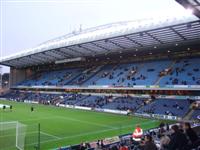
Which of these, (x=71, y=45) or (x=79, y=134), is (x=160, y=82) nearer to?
(x=71, y=45)

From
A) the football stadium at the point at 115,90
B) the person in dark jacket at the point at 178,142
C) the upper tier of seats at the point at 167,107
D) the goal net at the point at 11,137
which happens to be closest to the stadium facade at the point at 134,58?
the football stadium at the point at 115,90

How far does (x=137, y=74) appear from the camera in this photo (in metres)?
51.2

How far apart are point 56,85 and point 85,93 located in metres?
10.4

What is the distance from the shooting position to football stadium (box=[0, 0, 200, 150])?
79.4 feet

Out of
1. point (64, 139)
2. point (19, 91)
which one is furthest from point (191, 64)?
point (19, 91)

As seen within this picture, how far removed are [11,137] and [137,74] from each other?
3190 centimetres

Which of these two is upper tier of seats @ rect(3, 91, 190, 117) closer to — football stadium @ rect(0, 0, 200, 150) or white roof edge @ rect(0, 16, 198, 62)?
football stadium @ rect(0, 0, 200, 150)

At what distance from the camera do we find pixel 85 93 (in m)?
59.2

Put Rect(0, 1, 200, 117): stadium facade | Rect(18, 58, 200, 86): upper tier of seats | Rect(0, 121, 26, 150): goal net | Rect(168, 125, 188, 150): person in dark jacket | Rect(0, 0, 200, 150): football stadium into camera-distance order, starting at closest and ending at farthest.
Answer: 1. Rect(168, 125, 188, 150): person in dark jacket
2. Rect(0, 121, 26, 150): goal net
3. Rect(0, 0, 200, 150): football stadium
4. Rect(0, 1, 200, 117): stadium facade
5. Rect(18, 58, 200, 86): upper tier of seats

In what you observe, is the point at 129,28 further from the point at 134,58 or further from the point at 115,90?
the point at 134,58

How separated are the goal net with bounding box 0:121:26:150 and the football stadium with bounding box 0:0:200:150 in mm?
70

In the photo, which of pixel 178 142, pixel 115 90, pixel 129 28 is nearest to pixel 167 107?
pixel 129 28

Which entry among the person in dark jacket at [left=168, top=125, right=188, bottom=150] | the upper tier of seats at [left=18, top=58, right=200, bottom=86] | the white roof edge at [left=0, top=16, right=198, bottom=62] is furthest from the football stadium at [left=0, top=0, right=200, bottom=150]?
the person in dark jacket at [left=168, top=125, right=188, bottom=150]

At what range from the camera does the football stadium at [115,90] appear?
24.2 m
